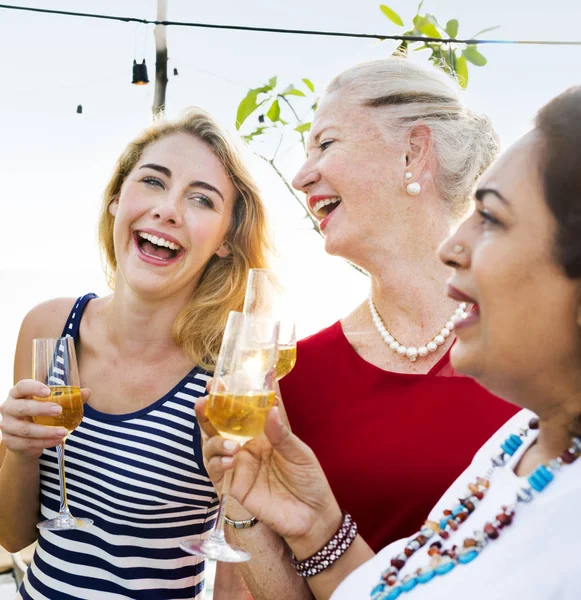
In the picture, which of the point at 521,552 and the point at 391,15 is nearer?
the point at 521,552

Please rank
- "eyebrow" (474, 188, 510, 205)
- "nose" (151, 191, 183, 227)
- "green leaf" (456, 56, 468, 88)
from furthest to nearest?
"green leaf" (456, 56, 468, 88) < "nose" (151, 191, 183, 227) < "eyebrow" (474, 188, 510, 205)

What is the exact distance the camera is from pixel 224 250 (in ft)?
9.87

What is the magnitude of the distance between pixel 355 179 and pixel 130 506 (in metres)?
1.42

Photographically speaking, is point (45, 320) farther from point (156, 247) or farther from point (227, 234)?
point (227, 234)

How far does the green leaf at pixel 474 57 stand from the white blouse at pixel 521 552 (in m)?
2.36

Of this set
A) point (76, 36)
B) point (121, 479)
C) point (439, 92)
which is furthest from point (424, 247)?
point (76, 36)

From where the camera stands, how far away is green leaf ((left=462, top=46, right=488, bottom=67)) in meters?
3.35

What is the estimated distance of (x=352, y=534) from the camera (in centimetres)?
194

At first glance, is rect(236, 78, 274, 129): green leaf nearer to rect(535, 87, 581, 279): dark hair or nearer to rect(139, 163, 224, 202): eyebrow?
rect(139, 163, 224, 202): eyebrow

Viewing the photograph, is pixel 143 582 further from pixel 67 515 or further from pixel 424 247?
pixel 424 247

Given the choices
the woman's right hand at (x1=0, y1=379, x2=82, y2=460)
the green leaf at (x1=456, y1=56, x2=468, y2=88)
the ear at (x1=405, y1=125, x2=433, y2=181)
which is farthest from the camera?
the green leaf at (x1=456, y1=56, x2=468, y2=88)

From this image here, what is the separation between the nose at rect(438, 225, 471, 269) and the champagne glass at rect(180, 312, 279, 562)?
56cm

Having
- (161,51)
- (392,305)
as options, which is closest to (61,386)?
(392,305)

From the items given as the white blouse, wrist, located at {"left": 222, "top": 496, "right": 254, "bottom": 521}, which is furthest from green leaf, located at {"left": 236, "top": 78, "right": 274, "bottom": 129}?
the white blouse
